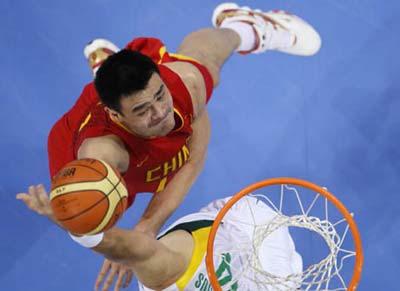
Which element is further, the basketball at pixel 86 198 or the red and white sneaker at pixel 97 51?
the red and white sneaker at pixel 97 51

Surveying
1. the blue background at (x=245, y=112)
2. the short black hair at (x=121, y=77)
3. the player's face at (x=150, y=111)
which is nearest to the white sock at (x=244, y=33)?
the blue background at (x=245, y=112)

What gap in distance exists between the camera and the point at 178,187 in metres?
2.58

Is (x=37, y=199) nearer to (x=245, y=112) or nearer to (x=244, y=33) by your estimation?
(x=244, y=33)

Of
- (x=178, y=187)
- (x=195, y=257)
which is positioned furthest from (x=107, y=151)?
(x=178, y=187)

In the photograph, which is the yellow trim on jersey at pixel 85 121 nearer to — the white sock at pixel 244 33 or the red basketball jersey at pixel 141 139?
the red basketball jersey at pixel 141 139

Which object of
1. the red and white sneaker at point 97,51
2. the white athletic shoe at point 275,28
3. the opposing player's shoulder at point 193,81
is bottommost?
the opposing player's shoulder at point 193,81

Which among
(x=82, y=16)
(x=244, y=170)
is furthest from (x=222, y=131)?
(x=82, y=16)

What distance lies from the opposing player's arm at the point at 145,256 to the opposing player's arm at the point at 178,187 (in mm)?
278

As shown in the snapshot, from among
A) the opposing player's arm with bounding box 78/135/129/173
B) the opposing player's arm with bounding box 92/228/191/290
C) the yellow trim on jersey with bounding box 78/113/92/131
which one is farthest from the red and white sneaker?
the opposing player's arm with bounding box 92/228/191/290

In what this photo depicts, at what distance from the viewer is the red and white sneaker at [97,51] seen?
3.19 m

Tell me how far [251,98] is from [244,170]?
0.39 meters

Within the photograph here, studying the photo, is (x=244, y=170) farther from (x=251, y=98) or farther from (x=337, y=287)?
(x=337, y=287)

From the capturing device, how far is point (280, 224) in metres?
2.31

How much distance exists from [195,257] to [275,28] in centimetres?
157
